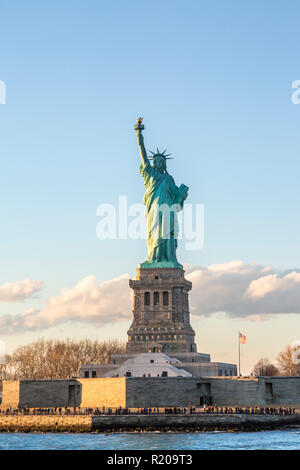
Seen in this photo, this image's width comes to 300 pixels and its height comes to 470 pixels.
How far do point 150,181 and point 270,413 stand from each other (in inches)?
1147

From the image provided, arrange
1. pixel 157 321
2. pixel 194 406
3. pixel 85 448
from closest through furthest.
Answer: pixel 85 448 < pixel 194 406 < pixel 157 321

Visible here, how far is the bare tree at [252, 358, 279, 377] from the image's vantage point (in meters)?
120

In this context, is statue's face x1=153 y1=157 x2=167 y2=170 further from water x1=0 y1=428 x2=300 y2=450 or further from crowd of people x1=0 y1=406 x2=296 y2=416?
water x1=0 y1=428 x2=300 y2=450

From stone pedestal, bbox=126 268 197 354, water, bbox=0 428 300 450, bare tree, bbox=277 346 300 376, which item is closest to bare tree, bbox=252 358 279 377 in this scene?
bare tree, bbox=277 346 300 376

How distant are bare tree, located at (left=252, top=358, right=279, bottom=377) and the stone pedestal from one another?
35585 millimetres

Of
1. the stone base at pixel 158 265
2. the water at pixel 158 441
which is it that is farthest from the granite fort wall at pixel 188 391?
the stone base at pixel 158 265

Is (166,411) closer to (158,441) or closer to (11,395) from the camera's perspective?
(158,441)

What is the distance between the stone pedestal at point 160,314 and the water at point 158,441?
19602 millimetres

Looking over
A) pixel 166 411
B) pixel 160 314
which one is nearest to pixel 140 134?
pixel 160 314

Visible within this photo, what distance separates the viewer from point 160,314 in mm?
83688

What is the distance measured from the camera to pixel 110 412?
218ft
